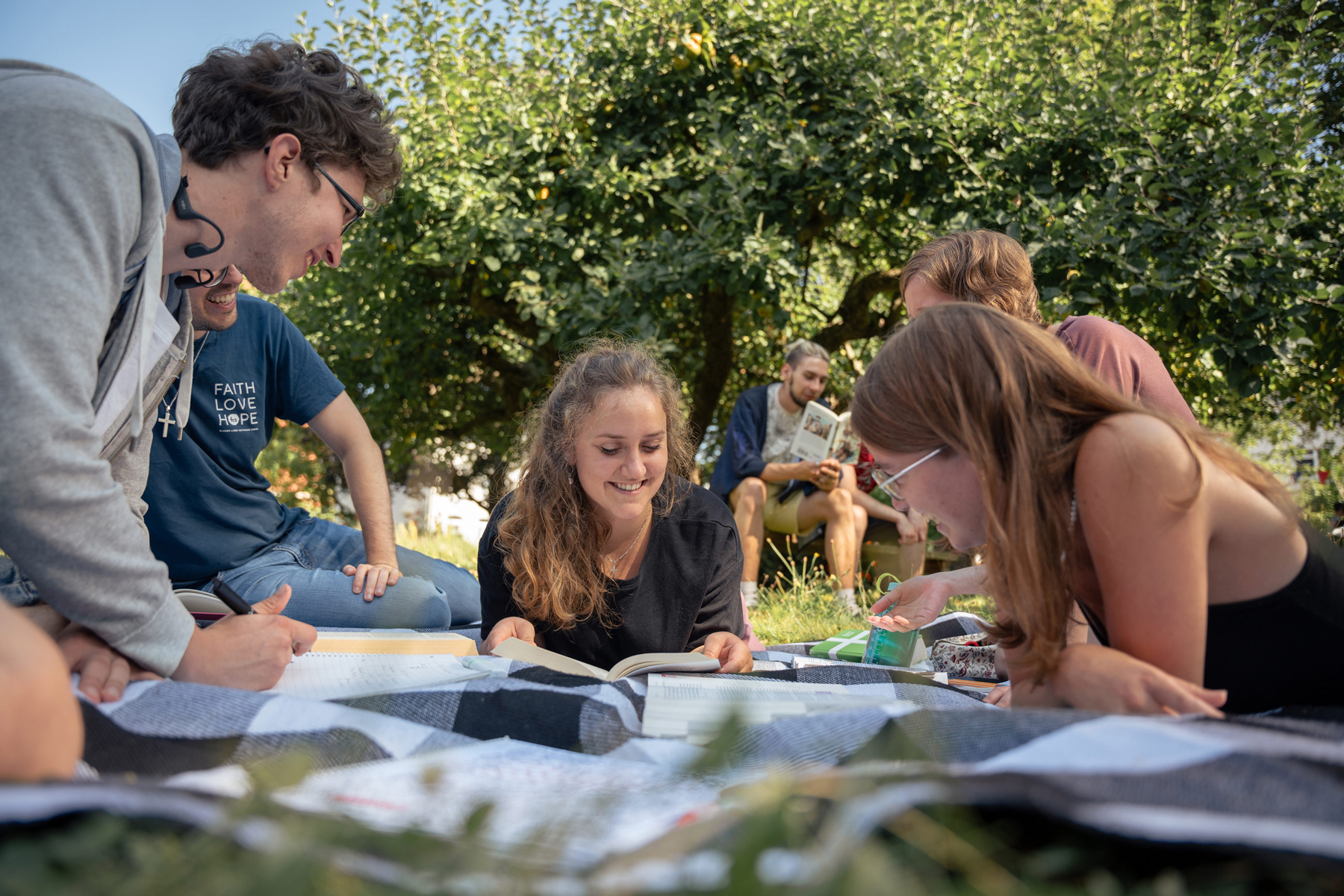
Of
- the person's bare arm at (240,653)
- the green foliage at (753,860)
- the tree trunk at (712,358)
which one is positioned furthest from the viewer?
the tree trunk at (712,358)

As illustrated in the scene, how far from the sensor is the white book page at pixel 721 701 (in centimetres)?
162

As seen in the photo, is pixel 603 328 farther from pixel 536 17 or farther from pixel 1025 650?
pixel 1025 650

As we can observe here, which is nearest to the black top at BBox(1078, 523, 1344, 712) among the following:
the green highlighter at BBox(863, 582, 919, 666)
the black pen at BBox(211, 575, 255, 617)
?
the green highlighter at BBox(863, 582, 919, 666)

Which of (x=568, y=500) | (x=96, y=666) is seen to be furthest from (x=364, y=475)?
(x=96, y=666)

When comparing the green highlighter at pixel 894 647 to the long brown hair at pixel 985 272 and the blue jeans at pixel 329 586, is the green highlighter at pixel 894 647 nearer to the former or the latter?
the long brown hair at pixel 985 272

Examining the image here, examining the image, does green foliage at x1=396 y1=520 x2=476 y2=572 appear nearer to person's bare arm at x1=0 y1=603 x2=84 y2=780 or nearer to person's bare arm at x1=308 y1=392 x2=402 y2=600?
person's bare arm at x1=308 y1=392 x2=402 y2=600

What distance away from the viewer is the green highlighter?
114 inches

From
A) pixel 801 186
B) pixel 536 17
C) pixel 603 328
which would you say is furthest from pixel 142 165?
pixel 536 17

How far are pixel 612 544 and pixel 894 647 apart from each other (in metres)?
0.96

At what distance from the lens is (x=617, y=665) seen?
2256mm

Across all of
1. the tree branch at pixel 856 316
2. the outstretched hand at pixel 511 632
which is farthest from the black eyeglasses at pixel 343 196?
the tree branch at pixel 856 316

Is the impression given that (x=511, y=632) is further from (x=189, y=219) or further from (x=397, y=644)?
(x=189, y=219)

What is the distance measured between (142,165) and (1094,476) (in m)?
1.86

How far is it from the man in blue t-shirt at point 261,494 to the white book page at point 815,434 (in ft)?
10.4
